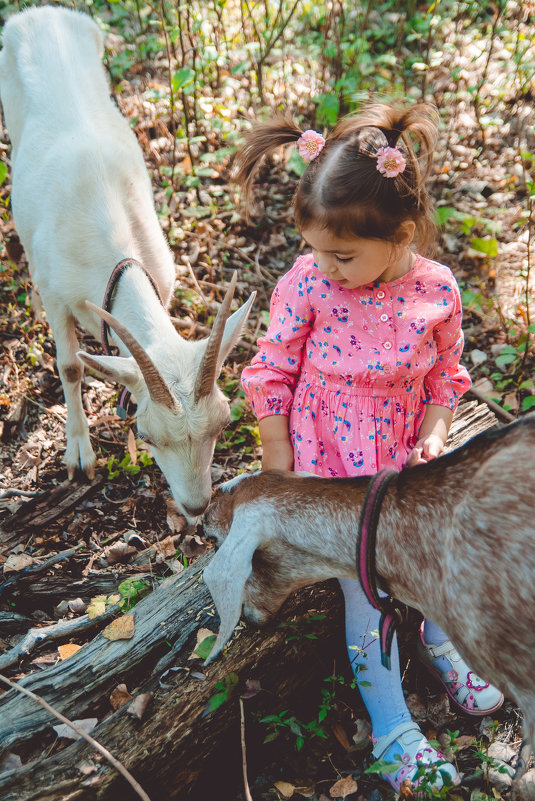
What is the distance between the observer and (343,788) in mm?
2541

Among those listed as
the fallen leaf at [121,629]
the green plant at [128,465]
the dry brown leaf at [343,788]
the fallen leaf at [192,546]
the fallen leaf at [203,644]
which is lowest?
the dry brown leaf at [343,788]

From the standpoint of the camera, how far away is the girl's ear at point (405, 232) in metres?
2.54

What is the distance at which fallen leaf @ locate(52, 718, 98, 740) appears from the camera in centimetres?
235

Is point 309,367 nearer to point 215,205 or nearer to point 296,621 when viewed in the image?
point 296,621

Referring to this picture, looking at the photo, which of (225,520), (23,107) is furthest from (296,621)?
(23,107)

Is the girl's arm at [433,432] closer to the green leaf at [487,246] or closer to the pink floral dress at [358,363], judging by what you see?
the pink floral dress at [358,363]

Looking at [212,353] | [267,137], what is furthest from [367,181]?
[212,353]

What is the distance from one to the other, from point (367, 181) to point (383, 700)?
6.97 ft

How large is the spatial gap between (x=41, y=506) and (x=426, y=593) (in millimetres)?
2634

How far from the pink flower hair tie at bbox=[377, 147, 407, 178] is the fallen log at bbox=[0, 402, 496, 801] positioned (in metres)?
1.79

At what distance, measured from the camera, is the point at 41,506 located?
3.94 meters

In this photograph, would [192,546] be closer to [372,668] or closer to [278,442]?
[278,442]

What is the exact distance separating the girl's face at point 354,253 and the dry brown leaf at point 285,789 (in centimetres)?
208

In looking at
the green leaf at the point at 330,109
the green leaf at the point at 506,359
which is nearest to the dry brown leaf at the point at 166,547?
the green leaf at the point at 506,359
